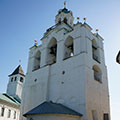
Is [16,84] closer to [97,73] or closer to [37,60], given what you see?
[37,60]

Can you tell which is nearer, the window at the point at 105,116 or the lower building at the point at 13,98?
the window at the point at 105,116

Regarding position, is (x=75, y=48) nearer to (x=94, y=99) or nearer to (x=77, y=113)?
(x=94, y=99)

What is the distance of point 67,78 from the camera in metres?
16.6

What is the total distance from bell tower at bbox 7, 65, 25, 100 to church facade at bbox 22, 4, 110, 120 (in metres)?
16.0

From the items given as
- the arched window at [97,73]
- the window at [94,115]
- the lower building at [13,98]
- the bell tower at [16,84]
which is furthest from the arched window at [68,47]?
the bell tower at [16,84]

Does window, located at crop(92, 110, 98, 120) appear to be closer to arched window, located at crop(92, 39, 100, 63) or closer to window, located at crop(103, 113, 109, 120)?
window, located at crop(103, 113, 109, 120)

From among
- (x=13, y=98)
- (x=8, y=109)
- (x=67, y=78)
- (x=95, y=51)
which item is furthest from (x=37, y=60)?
(x=13, y=98)

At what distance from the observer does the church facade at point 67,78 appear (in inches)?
556

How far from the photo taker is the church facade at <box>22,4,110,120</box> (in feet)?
46.3

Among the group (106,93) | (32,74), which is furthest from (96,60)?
(32,74)

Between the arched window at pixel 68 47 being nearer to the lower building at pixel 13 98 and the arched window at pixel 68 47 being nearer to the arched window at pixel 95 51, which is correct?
the arched window at pixel 95 51

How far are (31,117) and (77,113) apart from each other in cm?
382

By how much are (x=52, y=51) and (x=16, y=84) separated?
19.0 meters

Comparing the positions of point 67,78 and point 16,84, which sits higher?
point 16,84
